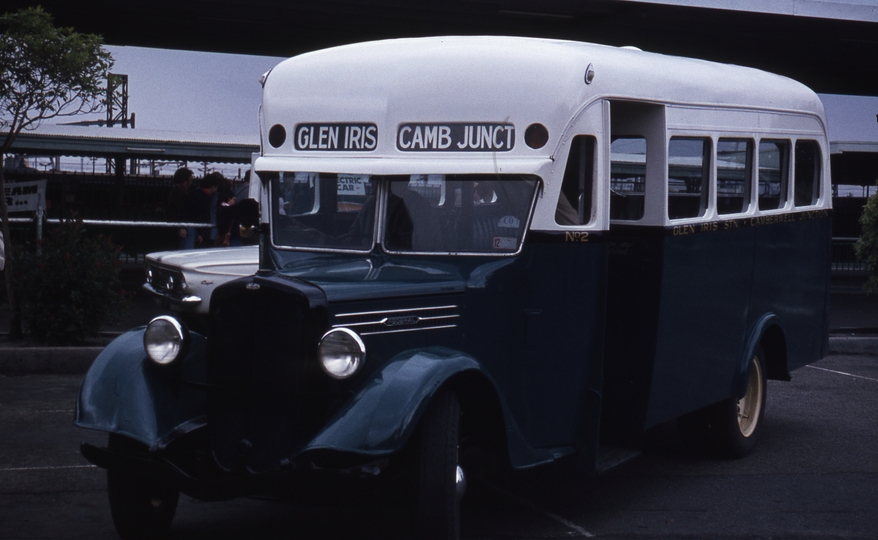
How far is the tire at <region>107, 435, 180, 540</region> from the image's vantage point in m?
5.09

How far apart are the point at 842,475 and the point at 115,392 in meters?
4.67

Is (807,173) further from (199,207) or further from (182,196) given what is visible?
(182,196)

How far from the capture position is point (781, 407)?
9469mm

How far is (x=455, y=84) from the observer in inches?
214

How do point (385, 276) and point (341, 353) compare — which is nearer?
point (341, 353)

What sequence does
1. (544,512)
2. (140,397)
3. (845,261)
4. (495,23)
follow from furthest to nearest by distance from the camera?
(845,261) → (495,23) → (544,512) → (140,397)

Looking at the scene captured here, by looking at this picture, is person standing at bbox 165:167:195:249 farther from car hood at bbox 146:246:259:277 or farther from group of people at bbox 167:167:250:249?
car hood at bbox 146:246:259:277

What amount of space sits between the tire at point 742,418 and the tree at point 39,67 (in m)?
7.13

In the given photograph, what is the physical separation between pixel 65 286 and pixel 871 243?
11.3 meters

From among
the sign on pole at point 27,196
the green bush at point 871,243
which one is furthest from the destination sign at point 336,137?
the green bush at point 871,243

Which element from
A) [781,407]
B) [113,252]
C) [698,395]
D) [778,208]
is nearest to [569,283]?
[698,395]

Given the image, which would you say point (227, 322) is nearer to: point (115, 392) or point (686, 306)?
point (115, 392)

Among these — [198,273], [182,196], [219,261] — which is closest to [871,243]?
[182,196]

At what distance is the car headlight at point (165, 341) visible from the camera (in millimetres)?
4989
